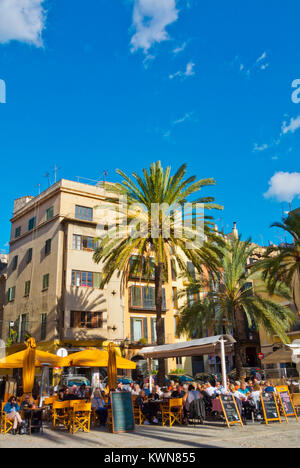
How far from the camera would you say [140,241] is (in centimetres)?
2248

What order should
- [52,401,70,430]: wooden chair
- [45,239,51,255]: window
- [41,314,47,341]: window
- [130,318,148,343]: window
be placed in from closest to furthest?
[52,401,70,430]: wooden chair < [41,314,47,341]: window < [45,239,51,255]: window < [130,318,148,343]: window

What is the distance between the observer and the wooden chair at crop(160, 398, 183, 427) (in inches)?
534

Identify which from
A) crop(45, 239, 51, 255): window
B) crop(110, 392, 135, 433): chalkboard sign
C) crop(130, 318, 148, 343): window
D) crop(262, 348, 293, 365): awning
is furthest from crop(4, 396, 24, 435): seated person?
crop(130, 318, 148, 343): window

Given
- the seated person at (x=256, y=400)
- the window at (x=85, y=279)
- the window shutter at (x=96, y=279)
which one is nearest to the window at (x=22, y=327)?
the window at (x=85, y=279)

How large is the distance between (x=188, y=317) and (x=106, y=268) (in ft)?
23.0

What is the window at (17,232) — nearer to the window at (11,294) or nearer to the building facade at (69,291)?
the building facade at (69,291)

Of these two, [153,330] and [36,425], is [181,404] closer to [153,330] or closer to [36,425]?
[36,425]

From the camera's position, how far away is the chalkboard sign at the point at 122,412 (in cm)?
1218

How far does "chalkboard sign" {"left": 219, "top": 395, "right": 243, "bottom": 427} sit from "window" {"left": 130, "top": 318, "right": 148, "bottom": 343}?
25.7 meters

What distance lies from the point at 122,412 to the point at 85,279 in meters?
24.3

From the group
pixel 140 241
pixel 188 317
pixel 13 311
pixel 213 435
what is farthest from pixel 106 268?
pixel 13 311

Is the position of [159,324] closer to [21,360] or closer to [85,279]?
[21,360]

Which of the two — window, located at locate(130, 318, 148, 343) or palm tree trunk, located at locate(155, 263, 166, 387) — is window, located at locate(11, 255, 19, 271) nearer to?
window, located at locate(130, 318, 148, 343)

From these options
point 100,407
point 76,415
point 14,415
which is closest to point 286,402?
point 100,407
